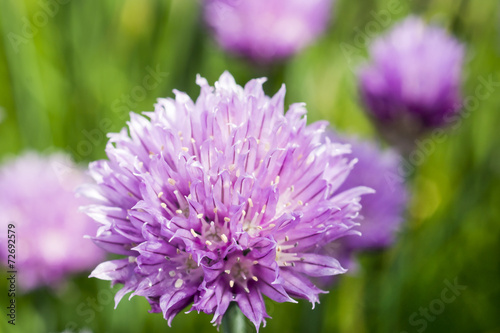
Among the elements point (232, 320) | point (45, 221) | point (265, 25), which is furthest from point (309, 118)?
point (232, 320)

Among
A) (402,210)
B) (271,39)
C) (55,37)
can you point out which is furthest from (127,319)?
(55,37)

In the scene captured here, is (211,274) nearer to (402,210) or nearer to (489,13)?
(402,210)

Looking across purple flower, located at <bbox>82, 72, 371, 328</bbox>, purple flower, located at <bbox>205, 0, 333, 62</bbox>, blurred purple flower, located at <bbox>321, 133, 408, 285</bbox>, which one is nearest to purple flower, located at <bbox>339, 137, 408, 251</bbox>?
blurred purple flower, located at <bbox>321, 133, 408, 285</bbox>

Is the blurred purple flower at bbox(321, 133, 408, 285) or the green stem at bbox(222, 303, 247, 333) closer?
the green stem at bbox(222, 303, 247, 333)

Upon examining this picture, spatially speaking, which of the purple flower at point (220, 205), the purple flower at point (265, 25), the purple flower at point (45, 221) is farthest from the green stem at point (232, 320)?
the purple flower at point (265, 25)

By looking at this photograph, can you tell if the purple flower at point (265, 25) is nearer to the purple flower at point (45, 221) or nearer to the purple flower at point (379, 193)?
the purple flower at point (379, 193)

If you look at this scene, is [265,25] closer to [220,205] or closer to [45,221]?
[45,221]

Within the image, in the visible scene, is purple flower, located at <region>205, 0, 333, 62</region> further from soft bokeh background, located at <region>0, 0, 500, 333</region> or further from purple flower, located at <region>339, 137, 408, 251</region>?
purple flower, located at <region>339, 137, 408, 251</region>
